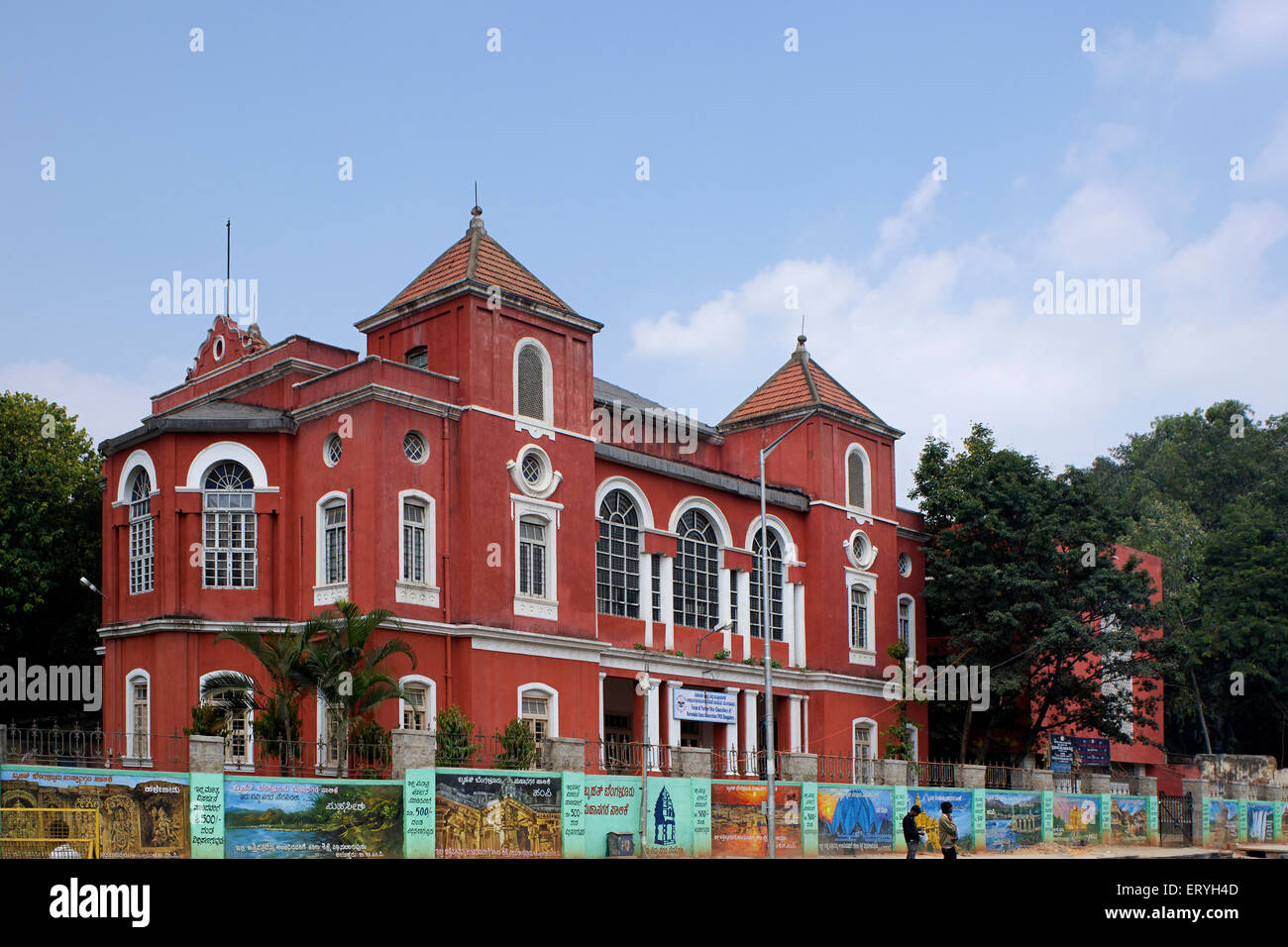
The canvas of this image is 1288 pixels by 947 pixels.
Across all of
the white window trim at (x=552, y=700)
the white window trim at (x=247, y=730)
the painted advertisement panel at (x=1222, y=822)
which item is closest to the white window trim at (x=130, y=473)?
the white window trim at (x=247, y=730)

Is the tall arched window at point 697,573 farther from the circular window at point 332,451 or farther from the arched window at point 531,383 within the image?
the circular window at point 332,451

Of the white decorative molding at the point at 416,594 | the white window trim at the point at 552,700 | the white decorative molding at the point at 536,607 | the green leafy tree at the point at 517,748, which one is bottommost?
the green leafy tree at the point at 517,748

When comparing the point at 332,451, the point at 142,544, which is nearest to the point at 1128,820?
the point at 332,451

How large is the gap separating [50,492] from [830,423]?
23.9 metres

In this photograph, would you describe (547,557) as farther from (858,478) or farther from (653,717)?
(858,478)

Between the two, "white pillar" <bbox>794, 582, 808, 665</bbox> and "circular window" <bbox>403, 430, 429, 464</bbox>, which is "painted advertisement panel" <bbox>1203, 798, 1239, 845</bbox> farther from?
"circular window" <bbox>403, 430, 429, 464</bbox>

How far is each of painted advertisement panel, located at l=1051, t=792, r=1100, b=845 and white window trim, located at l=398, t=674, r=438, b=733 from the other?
1851 centimetres

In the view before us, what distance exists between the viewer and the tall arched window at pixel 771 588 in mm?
42125

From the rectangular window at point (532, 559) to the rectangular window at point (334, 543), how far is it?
433 centimetres

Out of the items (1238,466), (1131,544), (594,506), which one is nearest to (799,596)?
(594,506)

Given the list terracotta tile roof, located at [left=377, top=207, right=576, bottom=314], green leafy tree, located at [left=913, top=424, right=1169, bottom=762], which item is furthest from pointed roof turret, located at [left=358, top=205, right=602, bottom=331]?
green leafy tree, located at [left=913, top=424, right=1169, bottom=762]

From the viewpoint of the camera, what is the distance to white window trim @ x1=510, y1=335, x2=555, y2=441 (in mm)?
34438
